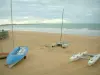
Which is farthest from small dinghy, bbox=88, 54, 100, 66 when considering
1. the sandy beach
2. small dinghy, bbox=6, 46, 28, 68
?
small dinghy, bbox=6, 46, 28, 68

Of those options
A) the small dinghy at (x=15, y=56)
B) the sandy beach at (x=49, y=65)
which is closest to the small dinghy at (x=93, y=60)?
the sandy beach at (x=49, y=65)

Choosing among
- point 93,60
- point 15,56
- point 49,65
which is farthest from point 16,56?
point 93,60

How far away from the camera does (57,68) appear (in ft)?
24.3

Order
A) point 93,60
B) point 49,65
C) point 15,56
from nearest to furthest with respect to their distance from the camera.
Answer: point 49,65
point 15,56
point 93,60

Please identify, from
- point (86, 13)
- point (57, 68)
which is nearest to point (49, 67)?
point (57, 68)

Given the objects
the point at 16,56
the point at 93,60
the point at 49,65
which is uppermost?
the point at 16,56

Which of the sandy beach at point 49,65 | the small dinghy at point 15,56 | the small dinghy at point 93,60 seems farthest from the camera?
the small dinghy at point 93,60

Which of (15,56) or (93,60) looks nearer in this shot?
(15,56)

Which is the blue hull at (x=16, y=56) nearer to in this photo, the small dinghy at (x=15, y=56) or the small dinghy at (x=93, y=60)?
the small dinghy at (x=15, y=56)

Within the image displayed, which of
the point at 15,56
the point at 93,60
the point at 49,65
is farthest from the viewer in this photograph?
the point at 93,60

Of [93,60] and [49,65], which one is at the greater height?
[93,60]

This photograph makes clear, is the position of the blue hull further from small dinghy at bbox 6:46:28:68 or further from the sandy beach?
the sandy beach

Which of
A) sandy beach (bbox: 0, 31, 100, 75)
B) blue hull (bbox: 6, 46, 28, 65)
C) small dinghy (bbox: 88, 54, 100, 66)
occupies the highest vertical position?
blue hull (bbox: 6, 46, 28, 65)

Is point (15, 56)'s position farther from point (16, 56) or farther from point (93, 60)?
point (93, 60)
